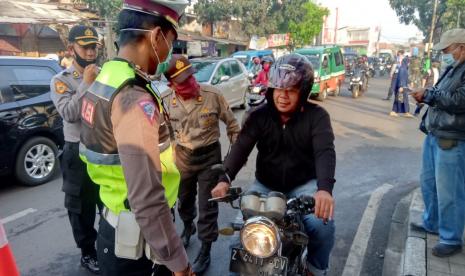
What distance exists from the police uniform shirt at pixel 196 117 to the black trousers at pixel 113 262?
1.62 metres

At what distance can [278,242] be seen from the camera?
5.69 feet

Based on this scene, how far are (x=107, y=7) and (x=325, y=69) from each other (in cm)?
1087

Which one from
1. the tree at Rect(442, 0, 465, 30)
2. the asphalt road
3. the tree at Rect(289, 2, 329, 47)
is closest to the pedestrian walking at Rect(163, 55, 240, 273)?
the asphalt road

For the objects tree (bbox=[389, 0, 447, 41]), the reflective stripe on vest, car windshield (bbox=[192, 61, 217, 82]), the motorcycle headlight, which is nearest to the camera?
the reflective stripe on vest

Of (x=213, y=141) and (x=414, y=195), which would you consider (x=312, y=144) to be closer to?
(x=213, y=141)

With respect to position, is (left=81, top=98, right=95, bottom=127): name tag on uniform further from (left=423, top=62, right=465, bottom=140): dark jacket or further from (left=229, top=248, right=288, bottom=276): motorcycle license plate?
(left=423, top=62, right=465, bottom=140): dark jacket

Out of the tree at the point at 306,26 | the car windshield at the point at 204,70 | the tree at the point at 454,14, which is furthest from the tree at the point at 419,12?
the car windshield at the point at 204,70

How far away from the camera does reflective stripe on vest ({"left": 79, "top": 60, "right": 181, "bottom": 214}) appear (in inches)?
60.7

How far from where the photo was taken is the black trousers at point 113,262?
1763 mm

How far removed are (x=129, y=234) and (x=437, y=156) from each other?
111 inches

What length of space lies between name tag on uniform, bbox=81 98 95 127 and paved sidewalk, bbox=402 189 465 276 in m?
2.75

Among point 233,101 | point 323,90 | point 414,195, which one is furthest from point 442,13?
point 414,195

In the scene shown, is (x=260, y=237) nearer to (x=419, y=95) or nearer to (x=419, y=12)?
(x=419, y=95)

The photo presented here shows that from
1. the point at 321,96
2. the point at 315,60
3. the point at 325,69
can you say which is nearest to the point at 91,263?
the point at 321,96
